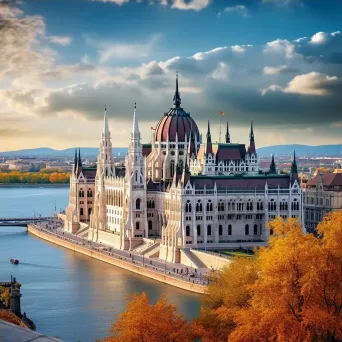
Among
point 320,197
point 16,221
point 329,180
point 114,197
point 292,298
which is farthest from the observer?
point 16,221

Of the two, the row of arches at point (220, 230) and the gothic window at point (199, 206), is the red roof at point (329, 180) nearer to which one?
the row of arches at point (220, 230)

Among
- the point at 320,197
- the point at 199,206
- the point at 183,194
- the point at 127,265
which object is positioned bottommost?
the point at 127,265

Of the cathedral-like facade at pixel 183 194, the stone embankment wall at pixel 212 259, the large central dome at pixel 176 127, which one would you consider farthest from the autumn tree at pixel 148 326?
the large central dome at pixel 176 127

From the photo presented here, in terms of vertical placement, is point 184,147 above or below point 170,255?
above

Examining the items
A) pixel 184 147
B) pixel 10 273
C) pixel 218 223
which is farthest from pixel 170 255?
pixel 184 147

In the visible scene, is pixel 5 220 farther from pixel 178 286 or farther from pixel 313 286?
pixel 313 286

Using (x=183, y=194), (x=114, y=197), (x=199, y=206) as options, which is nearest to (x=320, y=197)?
(x=199, y=206)

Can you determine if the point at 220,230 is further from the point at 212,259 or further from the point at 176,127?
the point at 176,127
